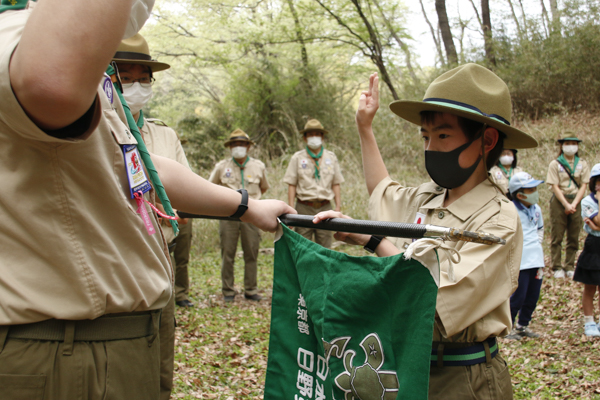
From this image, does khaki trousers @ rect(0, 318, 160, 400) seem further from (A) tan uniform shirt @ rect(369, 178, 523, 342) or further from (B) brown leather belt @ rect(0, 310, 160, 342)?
(A) tan uniform shirt @ rect(369, 178, 523, 342)

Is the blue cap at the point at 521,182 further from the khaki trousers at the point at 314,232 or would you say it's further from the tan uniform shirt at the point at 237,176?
the tan uniform shirt at the point at 237,176

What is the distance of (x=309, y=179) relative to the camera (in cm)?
885

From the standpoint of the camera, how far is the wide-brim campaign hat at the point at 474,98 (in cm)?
209

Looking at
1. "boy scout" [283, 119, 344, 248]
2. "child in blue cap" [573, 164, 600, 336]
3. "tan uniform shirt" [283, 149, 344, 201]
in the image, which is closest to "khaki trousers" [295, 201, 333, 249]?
"boy scout" [283, 119, 344, 248]

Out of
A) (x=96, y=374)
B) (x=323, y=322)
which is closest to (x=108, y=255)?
(x=96, y=374)

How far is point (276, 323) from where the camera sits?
7.04ft

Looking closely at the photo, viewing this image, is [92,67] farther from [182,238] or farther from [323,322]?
[182,238]

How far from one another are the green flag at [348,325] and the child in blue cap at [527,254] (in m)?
4.53

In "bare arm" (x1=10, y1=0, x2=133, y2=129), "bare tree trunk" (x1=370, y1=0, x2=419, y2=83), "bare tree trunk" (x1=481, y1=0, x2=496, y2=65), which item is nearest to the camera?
"bare arm" (x1=10, y1=0, x2=133, y2=129)

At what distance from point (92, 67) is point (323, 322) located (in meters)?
1.22

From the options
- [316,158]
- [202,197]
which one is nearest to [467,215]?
[202,197]

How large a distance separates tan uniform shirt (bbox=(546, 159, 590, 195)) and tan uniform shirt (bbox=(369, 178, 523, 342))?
785cm

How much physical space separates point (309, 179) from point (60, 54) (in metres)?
7.94

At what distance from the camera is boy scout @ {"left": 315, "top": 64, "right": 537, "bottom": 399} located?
6.05 ft
